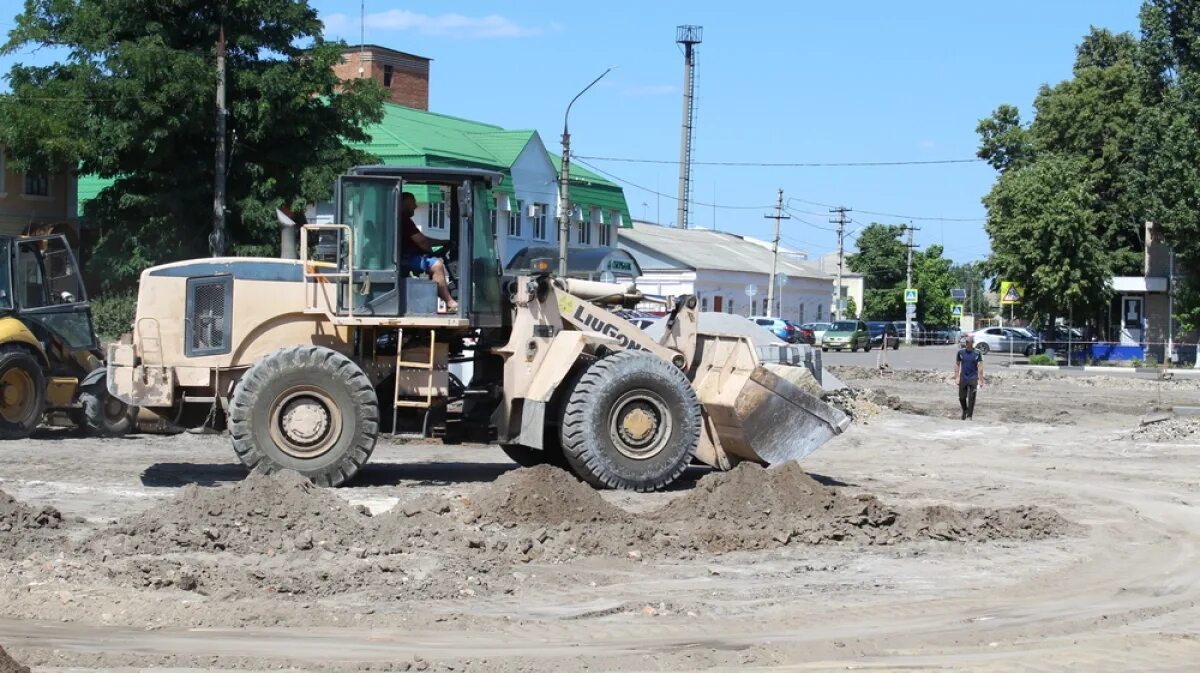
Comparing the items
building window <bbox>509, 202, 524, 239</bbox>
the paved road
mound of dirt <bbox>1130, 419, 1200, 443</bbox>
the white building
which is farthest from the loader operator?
the white building

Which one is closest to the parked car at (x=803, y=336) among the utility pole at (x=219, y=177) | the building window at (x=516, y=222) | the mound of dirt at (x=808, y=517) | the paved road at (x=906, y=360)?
the paved road at (x=906, y=360)

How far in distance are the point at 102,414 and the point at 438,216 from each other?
23.0 feet

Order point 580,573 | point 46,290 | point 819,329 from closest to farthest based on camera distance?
point 580,573
point 46,290
point 819,329

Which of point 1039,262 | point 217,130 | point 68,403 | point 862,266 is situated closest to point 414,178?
point 68,403

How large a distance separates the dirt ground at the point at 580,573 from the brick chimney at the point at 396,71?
42.3 meters

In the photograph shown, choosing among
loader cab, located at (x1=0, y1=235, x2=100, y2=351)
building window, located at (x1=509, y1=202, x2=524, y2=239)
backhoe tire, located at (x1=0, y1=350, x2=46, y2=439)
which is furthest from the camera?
building window, located at (x1=509, y1=202, x2=524, y2=239)

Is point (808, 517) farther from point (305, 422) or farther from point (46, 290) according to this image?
point (46, 290)

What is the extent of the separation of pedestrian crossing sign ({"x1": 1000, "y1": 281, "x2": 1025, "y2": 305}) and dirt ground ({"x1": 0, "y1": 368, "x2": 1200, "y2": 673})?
1411 inches

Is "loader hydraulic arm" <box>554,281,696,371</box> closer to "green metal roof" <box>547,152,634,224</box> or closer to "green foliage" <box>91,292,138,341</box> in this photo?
"green foliage" <box>91,292,138,341</box>

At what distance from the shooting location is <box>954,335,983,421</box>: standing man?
25.1m

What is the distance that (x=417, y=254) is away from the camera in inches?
558

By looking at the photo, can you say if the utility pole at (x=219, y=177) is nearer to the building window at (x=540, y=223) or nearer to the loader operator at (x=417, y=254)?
the loader operator at (x=417, y=254)

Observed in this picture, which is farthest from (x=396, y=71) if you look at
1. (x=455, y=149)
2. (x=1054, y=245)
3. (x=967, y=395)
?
(x=967, y=395)

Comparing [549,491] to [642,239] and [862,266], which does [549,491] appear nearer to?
[642,239]
